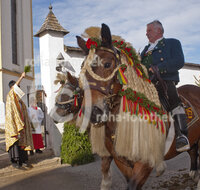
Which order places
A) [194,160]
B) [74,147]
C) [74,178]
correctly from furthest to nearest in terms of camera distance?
[74,147], [74,178], [194,160]

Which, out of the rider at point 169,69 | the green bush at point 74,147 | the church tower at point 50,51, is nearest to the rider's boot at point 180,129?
the rider at point 169,69

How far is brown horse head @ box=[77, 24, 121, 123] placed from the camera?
2.32m

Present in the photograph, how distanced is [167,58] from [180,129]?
958mm

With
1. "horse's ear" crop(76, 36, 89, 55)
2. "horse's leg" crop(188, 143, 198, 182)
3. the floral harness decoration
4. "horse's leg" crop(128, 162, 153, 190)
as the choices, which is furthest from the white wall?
"horse's leg" crop(128, 162, 153, 190)

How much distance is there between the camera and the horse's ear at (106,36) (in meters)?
2.43

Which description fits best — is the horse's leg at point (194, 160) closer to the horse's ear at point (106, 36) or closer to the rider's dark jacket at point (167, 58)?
the rider's dark jacket at point (167, 58)

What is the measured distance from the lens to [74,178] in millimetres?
5551

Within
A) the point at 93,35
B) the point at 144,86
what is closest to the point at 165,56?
the point at 144,86

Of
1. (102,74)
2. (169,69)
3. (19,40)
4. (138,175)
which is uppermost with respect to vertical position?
(19,40)

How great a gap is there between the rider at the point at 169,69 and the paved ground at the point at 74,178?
71.9 inches

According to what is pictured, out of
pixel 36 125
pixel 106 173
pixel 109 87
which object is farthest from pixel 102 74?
pixel 36 125

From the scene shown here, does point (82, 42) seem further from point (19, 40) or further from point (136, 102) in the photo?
point (19, 40)

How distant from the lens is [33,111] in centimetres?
811

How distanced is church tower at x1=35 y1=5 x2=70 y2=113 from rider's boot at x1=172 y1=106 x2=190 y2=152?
16.7 feet
